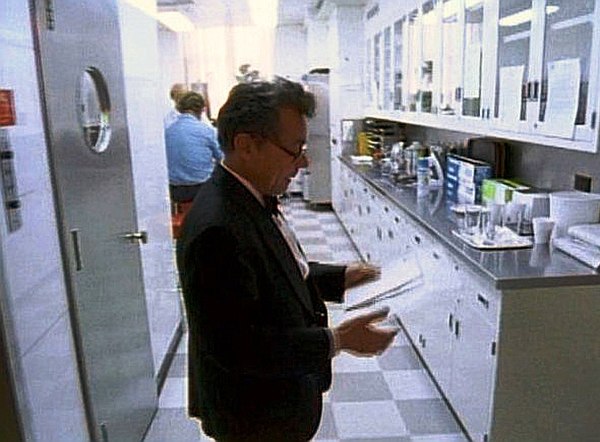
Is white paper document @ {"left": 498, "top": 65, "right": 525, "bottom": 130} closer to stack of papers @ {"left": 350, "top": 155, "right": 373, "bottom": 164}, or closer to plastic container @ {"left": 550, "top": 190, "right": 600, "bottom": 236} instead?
plastic container @ {"left": 550, "top": 190, "right": 600, "bottom": 236}

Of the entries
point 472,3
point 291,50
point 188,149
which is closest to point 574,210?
point 472,3

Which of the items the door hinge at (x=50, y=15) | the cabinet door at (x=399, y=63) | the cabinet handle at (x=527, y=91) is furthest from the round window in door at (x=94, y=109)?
the cabinet door at (x=399, y=63)

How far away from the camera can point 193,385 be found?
4.56 feet

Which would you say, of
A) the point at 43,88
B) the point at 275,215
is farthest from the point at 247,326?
the point at 43,88

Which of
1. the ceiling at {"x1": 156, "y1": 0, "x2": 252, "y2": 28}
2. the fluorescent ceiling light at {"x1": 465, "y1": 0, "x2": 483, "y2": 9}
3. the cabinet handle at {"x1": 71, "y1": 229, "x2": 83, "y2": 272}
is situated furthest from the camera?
the ceiling at {"x1": 156, "y1": 0, "x2": 252, "y2": 28}

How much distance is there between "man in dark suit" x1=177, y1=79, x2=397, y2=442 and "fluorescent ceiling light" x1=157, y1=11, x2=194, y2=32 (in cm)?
552

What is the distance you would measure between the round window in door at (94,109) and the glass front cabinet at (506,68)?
170 cm

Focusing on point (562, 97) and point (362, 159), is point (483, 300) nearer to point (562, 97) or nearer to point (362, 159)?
point (562, 97)

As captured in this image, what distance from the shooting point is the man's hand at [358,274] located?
1.57m

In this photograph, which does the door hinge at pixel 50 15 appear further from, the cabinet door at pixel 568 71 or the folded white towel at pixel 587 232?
the folded white towel at pixel 587 232

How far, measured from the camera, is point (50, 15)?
1541mm

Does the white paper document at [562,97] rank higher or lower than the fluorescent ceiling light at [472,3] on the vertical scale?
lower

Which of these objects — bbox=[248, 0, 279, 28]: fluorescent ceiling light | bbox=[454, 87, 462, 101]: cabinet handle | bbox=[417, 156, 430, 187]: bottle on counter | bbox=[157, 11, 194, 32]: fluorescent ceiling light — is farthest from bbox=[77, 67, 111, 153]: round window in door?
bbox=[248, 0, 279, 28]: fluorescent ceiling light

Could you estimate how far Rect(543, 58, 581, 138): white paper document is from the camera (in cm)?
189
